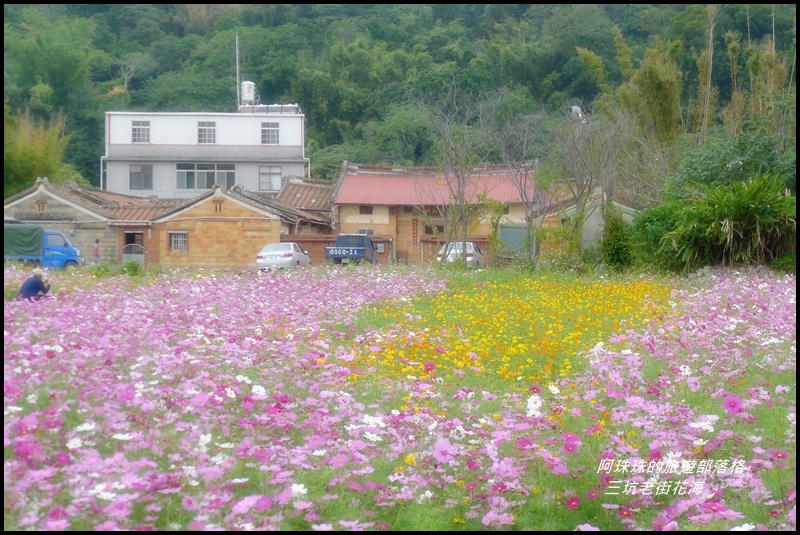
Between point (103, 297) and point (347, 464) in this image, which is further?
point (103, 297)

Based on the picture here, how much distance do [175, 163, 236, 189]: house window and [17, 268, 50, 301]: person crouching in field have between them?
91.0ft

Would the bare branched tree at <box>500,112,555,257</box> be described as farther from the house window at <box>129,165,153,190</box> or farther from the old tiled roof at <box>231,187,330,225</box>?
the house window at <box>129,165,153,190</box>

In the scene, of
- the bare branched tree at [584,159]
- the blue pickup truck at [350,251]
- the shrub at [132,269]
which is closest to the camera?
the shrub at [132,269]

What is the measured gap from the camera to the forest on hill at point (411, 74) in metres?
9.59

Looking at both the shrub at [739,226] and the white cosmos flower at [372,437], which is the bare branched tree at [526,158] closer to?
the shrub at [739,226]

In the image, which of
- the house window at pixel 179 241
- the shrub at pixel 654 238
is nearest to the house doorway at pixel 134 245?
the house window at pixel 179 241

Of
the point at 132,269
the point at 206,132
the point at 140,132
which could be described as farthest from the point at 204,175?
the point at 132,269

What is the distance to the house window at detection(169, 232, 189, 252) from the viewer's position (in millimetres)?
26312

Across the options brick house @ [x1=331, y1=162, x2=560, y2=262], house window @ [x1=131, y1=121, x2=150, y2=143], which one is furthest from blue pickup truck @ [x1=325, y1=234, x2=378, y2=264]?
house window @ [x1=131, y1=121, x2=150, y2=143]

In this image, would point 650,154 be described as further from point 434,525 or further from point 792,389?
point 434,525

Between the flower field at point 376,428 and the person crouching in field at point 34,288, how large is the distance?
0.35 meters

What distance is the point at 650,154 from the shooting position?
2686 centimetres

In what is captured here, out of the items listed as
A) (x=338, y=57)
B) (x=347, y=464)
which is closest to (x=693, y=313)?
(x=347, y=464)

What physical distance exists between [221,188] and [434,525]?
25.1 meters
